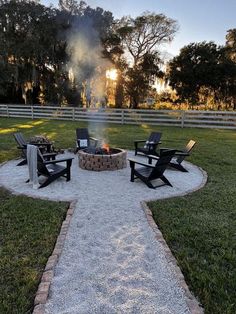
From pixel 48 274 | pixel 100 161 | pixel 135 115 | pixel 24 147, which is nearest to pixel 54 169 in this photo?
pixel 100 161

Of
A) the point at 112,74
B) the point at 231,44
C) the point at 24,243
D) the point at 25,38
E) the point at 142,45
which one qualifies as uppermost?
the point at 231,44

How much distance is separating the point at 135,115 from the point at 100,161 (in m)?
10.7

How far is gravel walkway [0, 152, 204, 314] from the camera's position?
2592 mm

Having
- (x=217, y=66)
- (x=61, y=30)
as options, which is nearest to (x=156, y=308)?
(x=61, y=30)

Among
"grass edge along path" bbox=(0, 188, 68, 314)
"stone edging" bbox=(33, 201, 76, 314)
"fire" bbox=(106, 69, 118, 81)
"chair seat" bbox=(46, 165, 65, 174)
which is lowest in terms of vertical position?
"grass edge along path" bbox=(0, 188, 68, 314)

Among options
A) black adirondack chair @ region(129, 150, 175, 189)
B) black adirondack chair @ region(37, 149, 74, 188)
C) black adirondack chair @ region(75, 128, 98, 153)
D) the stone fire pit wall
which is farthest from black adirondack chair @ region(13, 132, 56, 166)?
black adirondack chair @ region(129, 150, 175, 189)

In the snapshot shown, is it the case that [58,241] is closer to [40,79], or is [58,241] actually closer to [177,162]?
[177,162]

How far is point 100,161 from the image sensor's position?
22.7 feet

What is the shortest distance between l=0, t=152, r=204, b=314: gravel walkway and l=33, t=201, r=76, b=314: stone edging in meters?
0.05

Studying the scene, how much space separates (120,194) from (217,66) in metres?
23.5

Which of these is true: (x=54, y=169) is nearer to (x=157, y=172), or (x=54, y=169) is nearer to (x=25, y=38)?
(x=157, y=172)

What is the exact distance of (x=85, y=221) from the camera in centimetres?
422

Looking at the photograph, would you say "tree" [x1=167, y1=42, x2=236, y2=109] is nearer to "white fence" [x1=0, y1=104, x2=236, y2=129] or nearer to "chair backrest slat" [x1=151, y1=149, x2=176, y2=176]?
"white fence" [x1=0, y1=104, x2=236, y2=129]

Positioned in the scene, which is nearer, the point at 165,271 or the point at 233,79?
the point at 165,271
